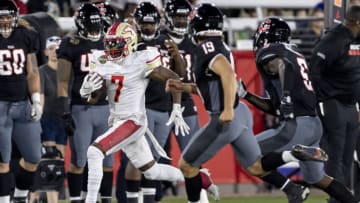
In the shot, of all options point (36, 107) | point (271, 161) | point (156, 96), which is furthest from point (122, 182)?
point (271, 161)

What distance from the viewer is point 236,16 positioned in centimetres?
1883

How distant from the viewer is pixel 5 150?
1238 centimetres

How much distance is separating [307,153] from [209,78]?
999mm

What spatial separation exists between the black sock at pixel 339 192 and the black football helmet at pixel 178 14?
8.23 feet

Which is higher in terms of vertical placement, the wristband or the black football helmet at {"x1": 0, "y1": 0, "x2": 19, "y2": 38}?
the black football helmet at {"x1": 0, "y1": 0, "x2": 19, "y2": 38}

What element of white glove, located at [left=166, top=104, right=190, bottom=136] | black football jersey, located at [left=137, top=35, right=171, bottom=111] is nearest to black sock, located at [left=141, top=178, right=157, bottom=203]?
white glove, located at [left=166, top=104, right=190, bottom=136]

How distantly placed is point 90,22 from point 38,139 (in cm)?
116

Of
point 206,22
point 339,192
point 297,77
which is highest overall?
point 206,22

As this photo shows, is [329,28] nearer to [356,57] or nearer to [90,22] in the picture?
[356,57]

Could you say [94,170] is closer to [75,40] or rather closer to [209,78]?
[209,78]

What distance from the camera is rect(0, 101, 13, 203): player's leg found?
12.4m

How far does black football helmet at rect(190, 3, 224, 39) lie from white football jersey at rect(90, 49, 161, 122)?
0.41m

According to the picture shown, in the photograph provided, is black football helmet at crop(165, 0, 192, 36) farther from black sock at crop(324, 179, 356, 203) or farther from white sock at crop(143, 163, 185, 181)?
black sock at crop(324, 179, 356, 203)

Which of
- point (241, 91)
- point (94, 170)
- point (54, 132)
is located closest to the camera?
point (94, 170)
